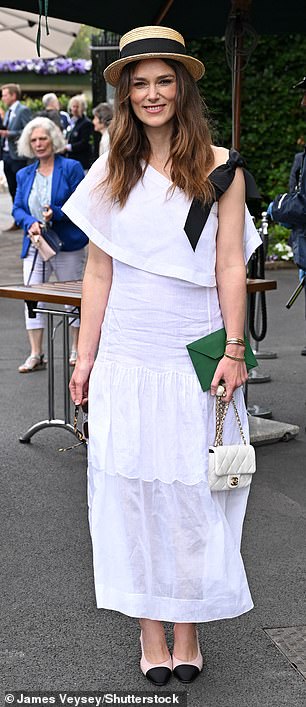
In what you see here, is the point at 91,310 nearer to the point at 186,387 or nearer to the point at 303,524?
the point at 186,387

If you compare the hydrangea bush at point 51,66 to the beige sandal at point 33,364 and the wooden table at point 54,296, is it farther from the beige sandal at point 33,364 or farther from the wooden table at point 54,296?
the wooden table at point 54,296

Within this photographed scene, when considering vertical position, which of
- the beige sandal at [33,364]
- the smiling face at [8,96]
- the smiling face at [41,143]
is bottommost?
the beige sandal at [33,364]

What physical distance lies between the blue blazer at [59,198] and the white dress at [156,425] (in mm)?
4755

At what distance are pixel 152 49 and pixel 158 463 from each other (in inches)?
50.0

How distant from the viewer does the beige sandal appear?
8.58 meters

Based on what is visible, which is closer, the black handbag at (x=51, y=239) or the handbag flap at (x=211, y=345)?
the handbag flap at (x=211, y=345)

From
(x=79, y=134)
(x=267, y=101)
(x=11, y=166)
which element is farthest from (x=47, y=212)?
(x=79, y=134)

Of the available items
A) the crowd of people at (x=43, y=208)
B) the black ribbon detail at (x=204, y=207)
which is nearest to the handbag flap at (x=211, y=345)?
the black ribbon detail at (x=204, y=207)

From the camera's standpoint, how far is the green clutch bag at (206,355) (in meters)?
3.40

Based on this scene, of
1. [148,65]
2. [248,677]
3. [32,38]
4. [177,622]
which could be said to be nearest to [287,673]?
[248,677]

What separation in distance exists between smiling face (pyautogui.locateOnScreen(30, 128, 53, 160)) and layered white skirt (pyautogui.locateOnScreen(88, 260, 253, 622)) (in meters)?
4.89

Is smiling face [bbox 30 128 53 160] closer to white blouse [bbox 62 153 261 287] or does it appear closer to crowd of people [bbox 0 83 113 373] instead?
crowd of people [bbox 0 83 113 373]

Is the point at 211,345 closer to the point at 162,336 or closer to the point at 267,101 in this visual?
the point at 162,336

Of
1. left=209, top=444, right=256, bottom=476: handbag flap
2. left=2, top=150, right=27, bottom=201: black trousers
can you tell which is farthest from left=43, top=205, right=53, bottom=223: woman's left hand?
left=2, top=150, right=27, bottom=201: black trousers
